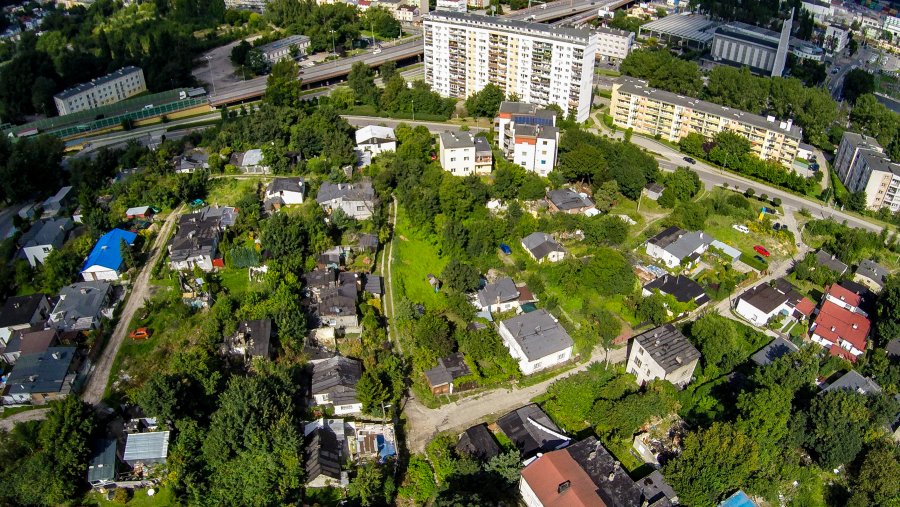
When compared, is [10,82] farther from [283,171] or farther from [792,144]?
[792,144]

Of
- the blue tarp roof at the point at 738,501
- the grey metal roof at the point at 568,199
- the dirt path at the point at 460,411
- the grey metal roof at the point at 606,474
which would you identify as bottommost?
the blue tarp roof at the point at 738,501

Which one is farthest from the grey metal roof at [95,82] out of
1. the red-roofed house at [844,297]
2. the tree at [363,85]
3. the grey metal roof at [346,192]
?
the red-roofed house at [844,297]

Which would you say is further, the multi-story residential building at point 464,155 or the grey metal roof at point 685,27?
the grey metal roof at point 685,27

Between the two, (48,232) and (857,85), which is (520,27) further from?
(48,232)

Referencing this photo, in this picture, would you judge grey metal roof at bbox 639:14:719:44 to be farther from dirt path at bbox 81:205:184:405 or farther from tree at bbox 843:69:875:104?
dirt path at bbox 81:205:184:405

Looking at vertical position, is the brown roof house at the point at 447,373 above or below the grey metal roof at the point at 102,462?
below

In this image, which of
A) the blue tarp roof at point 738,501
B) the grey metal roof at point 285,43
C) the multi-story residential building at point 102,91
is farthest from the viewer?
the grey metal roof at point 285,43

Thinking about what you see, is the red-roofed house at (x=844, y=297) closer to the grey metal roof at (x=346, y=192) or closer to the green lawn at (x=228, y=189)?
the grey metal roof at (x=346, y=192)

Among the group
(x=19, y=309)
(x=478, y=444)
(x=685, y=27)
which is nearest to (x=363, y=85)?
(x=19, y=309)

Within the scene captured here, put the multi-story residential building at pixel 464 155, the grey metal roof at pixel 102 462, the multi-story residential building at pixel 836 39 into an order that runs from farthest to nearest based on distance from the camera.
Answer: the multi-story residential building at pixel 836 39
the multi-story residential building at pixel 464 155
the grey metal roof at pixel 102 462

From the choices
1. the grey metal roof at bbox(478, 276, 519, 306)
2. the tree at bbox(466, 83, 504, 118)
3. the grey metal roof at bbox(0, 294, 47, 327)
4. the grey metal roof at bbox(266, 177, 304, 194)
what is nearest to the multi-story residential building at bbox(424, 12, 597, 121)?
the tree at bbox(466, 83, 504, 118)
